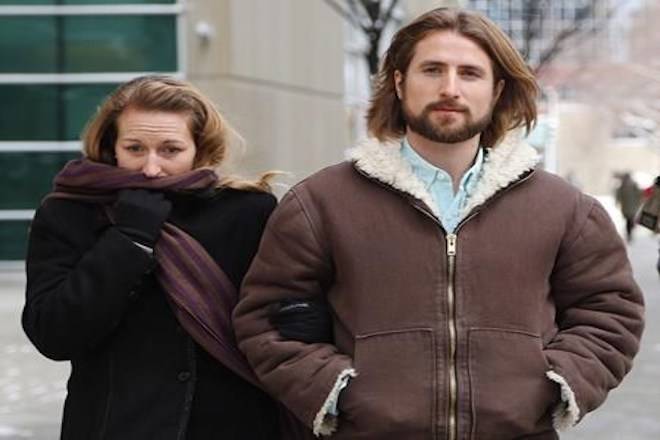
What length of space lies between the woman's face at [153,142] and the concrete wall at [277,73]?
9.92 meters

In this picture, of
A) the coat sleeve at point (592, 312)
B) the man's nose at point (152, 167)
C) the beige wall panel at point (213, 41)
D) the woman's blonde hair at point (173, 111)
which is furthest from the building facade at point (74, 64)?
the coat sleeve at point (592, 312)

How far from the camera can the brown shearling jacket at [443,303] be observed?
2672 millimetres

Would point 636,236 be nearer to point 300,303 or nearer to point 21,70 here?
point 21,70

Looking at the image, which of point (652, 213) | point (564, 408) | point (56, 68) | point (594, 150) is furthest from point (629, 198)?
point (594, 150)

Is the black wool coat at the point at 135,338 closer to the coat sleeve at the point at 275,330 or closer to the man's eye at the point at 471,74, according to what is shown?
the coat sleeve at the point at 275,330

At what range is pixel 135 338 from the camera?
3008mm

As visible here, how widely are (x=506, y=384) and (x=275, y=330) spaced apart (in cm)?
53

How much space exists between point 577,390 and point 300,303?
639 millimetres

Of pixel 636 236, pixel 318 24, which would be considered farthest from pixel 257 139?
pixel 636 236

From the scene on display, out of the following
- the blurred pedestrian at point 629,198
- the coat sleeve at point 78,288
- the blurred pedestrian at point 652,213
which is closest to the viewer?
the coat sleeve at point 78,288

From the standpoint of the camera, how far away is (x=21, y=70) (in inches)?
648

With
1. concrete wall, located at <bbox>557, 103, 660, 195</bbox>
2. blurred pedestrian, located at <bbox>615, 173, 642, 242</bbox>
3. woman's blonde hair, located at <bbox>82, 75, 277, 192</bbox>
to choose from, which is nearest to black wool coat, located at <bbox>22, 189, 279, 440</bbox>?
woman's blonde hair, located at <bbox>82, 75, 277, 192</bbox>

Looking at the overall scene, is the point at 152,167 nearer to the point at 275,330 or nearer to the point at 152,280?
the point at 152,280

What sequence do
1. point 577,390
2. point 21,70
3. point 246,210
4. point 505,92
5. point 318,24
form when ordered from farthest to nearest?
point 318,24 < point 21,70 < point 246,210 < point 505,92 < point 577,390
